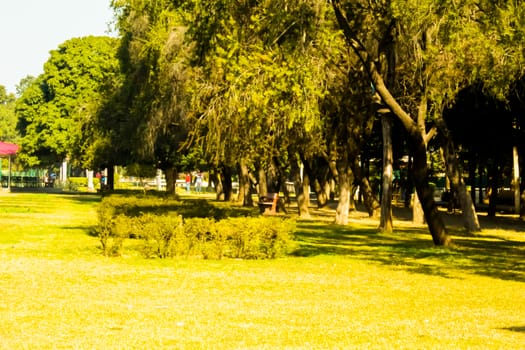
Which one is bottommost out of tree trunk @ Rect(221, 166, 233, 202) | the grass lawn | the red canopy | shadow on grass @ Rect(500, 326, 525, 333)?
shadow on grass @ Rect(500, 326, 525, 333)

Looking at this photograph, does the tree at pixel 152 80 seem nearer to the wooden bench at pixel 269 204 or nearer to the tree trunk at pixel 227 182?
the tree trunk at pixel 227 182

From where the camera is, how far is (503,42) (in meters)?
21.1

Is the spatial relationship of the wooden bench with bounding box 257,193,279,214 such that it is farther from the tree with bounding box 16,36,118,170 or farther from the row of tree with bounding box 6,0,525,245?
the tree with bounding box 16,36,118,170

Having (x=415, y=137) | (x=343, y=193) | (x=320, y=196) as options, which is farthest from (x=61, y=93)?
(x=415, y=137)

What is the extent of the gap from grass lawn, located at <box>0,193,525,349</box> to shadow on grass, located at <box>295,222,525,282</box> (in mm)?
72

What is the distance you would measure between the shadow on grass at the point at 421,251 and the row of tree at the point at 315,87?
136cm

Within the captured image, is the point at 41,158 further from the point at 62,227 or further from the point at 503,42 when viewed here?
the point at 503,42

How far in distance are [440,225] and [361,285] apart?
1038cm

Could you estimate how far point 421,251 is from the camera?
24.8 m

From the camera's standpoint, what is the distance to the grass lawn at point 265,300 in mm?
10766

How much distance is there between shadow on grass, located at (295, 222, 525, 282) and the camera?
20594mm

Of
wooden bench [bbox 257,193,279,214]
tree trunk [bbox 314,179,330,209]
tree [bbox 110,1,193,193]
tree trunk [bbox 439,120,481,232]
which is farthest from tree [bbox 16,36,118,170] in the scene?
tree trunk [bbox 439,120,481,232]

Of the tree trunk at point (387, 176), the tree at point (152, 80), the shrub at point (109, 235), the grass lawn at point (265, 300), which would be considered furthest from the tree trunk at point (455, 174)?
the shrub at point (109, 235)

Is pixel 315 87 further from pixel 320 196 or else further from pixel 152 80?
pixel 320 196
